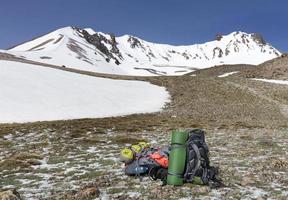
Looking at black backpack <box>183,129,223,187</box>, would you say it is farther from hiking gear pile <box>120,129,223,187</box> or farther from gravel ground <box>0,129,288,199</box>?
gravel ground <box>0,129,288,199</box>

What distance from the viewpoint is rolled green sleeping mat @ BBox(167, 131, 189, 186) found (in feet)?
46.5

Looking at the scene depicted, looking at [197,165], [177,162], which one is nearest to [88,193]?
[177,162]

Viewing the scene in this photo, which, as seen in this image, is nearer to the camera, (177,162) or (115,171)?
(177,162)

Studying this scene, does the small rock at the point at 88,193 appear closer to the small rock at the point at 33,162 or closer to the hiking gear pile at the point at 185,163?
the hiking gear pile at the point at 185,163

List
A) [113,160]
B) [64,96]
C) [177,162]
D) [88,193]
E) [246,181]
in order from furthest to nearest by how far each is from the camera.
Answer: [64,96], [113,160], [246,181], [177,162], [88,193]

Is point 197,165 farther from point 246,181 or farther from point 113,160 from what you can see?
point 113,160

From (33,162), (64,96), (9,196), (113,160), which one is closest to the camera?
(9,196)

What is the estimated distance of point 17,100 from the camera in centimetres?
5256

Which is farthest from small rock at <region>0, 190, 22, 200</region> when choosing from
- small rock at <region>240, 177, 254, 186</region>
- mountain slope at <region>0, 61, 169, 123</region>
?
mountain slope at <region>0, 61, 169, 123</region>

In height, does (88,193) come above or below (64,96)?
below

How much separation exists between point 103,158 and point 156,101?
39.0 metres

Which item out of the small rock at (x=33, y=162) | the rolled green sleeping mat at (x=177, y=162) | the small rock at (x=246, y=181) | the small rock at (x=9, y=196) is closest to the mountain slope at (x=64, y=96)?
the small rock at (x=33, y=162)

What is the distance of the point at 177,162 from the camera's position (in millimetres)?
14172

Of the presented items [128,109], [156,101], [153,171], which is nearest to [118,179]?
[153,171]
